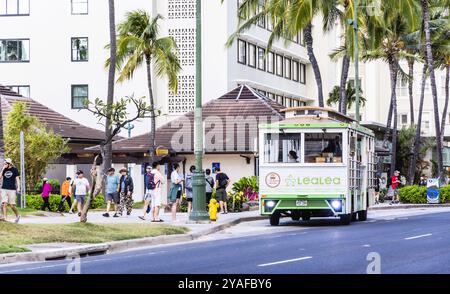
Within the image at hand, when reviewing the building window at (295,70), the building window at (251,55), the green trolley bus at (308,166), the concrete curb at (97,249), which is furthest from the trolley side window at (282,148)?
the building window at (295,70)

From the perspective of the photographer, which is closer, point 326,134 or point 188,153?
point 326,134

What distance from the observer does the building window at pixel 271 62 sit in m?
71.6

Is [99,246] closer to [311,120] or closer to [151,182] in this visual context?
[151,182]

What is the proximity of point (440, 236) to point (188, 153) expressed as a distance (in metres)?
28.6

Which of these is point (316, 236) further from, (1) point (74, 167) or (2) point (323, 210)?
(1) point (74, 167)

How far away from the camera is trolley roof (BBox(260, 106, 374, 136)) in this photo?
31203mm

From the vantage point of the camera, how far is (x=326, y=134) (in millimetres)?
31188

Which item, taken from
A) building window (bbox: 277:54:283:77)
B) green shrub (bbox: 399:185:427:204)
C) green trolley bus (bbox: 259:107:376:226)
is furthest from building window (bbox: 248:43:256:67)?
green trolley bus (bbox: 259:107:376:226)

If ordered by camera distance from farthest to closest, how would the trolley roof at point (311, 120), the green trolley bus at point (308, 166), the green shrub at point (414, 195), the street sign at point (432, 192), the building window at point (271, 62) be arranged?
the building window at point (271, 62)
the green shrub at point (414, 195)
the street sign at point (432, 192)
the trolley roof at point (311, 120)
the green trolley bus at point (308, 166)

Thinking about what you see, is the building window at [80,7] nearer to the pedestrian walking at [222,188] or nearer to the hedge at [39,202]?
the hedge at [39,202]

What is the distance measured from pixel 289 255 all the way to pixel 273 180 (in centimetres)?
1115

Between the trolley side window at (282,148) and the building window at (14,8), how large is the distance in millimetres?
39949
